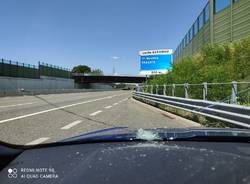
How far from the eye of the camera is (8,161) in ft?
9.06

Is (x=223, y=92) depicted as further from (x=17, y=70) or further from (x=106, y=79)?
(x=106, y=79)

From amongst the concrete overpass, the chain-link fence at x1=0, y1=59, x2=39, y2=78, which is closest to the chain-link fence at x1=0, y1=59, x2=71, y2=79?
the chain-link fence at x1=0, y1=59, x2=39, y2=78

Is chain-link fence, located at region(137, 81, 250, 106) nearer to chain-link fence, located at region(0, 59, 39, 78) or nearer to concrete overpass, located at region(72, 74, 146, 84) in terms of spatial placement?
chain-link fence, located at region(0, 59, 39, 78)

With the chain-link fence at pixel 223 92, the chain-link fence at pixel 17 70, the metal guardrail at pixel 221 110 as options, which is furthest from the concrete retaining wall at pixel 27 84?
the metal guardrail at pixel 221 110

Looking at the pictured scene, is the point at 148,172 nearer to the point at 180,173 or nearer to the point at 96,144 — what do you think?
the point at 180,173

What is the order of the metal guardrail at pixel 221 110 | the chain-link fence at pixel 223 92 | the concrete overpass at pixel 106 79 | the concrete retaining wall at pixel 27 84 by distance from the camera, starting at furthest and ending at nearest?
1. the concrete overpass at pixel 106 79
2. the concrete retaining wall at pixel 27 84
3. the chain-link fence at pixel 223 92
4. the metal guardrail at pixel 221 110

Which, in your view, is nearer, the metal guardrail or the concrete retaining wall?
the metal guardrail

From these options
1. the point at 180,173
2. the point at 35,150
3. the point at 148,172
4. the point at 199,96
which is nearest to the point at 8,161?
the point at 35,150

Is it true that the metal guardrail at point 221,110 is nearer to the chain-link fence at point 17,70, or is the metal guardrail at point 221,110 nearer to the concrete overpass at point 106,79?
the chain-link fence at point 17,70

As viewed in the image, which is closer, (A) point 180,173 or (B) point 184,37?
(A) point 180,173

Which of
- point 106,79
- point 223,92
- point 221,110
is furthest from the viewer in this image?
point 106,79

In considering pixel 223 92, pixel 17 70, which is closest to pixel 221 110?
pixel 223 92

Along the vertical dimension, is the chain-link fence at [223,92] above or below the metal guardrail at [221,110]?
above

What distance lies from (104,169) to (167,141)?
621 millimetres
